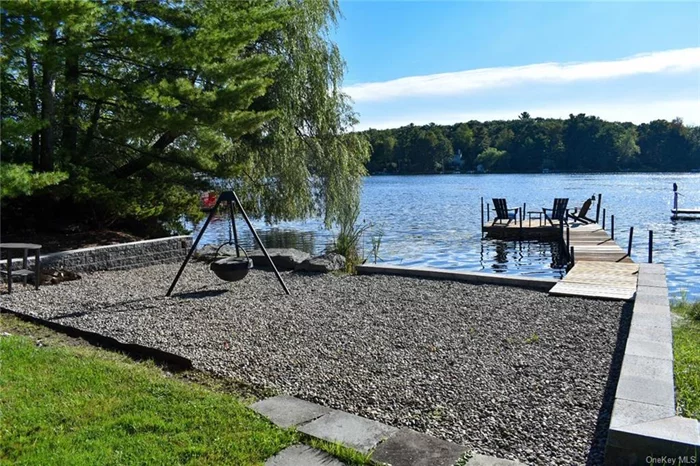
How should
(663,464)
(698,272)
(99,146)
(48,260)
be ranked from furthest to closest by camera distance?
(698,272) < (99,146) < (48,260) < (663,464)

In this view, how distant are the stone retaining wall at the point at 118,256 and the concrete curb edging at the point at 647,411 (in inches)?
302

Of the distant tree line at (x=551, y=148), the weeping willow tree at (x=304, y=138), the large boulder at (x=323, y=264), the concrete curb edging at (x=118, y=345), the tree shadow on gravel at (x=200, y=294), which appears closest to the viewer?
the concrete curb edging at (x=118, y=345)

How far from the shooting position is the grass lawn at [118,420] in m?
2.68

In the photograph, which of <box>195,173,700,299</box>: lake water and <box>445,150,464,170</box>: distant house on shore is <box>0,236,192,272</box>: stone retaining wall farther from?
<box>445,150,464,170</box>: distant house on shore

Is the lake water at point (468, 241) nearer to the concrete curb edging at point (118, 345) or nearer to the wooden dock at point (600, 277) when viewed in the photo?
the wooden dock at point (600, 277)

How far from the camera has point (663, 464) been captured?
2.58m

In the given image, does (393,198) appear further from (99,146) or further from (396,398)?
(396,398)

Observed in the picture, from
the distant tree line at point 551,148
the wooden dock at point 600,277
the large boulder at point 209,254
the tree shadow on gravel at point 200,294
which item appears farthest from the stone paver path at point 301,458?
the distant tree line at point 551,148

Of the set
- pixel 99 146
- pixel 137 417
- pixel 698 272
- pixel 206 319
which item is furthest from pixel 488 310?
pixel 698 272

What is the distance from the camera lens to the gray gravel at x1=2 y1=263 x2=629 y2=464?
3227 mm

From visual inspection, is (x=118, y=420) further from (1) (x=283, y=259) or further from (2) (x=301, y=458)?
(1) (x=283, y=259)

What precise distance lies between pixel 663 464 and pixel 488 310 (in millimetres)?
3525

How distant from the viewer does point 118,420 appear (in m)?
3.04

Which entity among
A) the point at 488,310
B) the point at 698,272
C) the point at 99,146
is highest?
the point at 99,146
